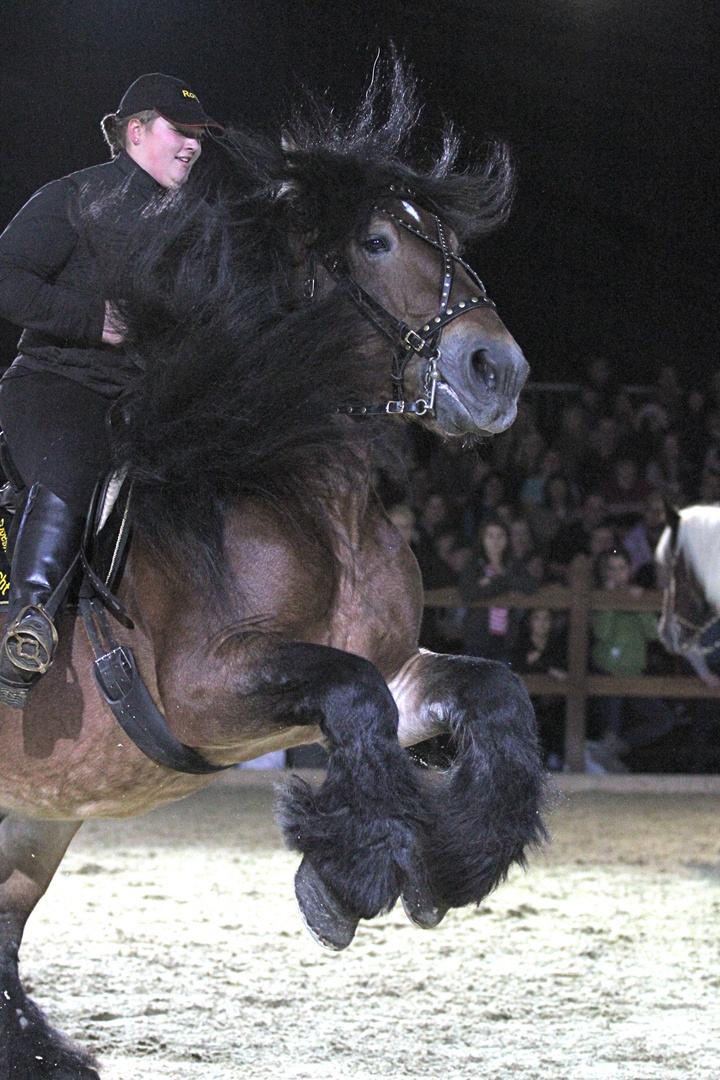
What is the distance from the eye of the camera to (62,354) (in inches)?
117

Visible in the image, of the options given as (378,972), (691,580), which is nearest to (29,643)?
(378,972)

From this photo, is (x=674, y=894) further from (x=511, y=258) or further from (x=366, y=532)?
(x=511, y=258)

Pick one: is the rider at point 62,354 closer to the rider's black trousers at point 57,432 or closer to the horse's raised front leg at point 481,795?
the rider's black trousers at point 57,432

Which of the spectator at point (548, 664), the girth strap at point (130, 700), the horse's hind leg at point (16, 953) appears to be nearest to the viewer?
the girth strap at point (130, 700)

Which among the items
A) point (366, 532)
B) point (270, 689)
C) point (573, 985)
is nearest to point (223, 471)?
point (366, 532)

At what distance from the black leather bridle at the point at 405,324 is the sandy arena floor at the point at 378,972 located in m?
1.12

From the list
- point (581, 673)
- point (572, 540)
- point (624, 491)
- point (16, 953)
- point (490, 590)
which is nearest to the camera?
point (16, 953)

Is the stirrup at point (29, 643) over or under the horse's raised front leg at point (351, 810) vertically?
over

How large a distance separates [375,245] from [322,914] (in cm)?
153

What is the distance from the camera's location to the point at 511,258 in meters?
10.1

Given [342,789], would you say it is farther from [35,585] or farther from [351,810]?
[35,585]

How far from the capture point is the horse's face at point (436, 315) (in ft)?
8.76

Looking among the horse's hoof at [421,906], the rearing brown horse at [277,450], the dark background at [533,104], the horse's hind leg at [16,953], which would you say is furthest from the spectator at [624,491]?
the horse's hoof at [421,906]

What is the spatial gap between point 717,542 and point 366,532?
5.07 m
